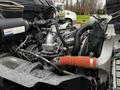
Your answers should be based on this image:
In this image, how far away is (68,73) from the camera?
2.60 metres

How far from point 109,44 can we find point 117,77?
0.43 metres

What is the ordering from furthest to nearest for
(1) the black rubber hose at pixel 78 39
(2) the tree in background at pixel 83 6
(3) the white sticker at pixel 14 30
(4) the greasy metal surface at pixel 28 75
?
1. (2) the tree in background at pixel 83 6
2. (1) the black rubber hose at pixel 78 39
3. (3) the white sticker at pixel 14 30
4. (4) the greasy metal surface at pixel 28 75

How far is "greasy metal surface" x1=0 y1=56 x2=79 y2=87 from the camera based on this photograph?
2203 mm

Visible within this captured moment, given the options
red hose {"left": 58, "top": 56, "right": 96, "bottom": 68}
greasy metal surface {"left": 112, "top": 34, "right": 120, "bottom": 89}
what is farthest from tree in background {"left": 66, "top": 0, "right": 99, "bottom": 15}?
greasy metal surface {"left": 112, "top": 34, "right": 120, "bottom": 89}

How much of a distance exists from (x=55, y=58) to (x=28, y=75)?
566mm

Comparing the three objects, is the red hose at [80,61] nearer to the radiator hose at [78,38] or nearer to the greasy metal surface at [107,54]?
the greasy metal surface at [107,54]

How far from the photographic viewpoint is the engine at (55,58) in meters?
2.32

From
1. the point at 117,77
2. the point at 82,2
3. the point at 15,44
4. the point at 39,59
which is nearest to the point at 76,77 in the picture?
the point at 117,77

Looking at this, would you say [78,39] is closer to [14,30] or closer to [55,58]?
[55,58]

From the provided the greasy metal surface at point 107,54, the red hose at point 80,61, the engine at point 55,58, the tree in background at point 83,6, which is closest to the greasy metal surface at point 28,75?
the engine at point 55,58

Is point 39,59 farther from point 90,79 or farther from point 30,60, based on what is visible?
point 90,79

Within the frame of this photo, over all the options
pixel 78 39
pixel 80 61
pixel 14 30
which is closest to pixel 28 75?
pixel 80 61

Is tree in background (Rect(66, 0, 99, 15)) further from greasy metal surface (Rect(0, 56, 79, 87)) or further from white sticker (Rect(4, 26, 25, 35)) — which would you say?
greasy metal surface (Rect(0, 56, 79, 87))

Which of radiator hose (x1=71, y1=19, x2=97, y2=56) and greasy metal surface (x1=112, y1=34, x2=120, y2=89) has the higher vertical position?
radiator hose (x1=71, y1=19, x2=97, y2=56)
